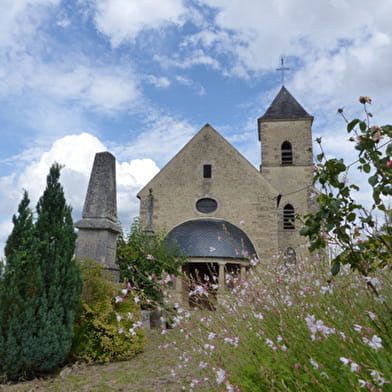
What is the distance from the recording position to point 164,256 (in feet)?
36.1

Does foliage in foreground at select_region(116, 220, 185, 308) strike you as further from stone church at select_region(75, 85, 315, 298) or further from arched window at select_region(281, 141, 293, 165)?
arched window at select_region(281, 141, 293, 165)

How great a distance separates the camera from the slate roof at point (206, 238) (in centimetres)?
1503

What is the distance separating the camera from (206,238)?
15.7 metres

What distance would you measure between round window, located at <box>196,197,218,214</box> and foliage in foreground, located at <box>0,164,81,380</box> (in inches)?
492

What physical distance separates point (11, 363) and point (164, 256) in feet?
21.2

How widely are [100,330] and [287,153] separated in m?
18.5

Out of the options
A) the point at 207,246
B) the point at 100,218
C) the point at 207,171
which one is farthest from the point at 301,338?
the point at 207,171

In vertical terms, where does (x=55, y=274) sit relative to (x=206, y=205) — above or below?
below

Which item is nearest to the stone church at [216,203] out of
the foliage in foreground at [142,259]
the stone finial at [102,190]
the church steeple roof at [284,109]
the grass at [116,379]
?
the foliage in foreground at [142,259]

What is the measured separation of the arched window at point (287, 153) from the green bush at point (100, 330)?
1752 cm

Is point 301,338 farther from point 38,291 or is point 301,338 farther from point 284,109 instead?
point 284,109

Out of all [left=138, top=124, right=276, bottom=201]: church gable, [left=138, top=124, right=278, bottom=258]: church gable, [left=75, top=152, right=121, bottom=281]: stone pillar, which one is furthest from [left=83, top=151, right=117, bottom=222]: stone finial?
[left=138, top=124, right=276, bottom=201]: church gable

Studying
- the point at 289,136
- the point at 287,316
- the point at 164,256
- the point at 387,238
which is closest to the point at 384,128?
the point at 387,238

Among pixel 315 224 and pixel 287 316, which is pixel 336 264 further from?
pixel 287 316
